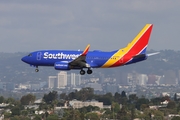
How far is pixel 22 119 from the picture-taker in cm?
17638


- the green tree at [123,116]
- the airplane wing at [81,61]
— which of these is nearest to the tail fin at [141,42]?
the airplane wing at [81,61]

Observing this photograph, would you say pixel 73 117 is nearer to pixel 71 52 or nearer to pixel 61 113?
pixel 61 113

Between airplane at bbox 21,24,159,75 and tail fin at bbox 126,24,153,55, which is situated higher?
tail fin at bbox 126,24,153,55

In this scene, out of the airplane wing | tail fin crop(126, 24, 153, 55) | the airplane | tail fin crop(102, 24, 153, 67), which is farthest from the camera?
tail fin crop(126, 24, 153, 55)

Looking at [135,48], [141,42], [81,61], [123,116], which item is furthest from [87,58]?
[123,116]

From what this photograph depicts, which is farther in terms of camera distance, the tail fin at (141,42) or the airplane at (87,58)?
the tail fin at (141,42)

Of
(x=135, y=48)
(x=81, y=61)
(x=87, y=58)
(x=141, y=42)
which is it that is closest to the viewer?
(x=81, y=61)

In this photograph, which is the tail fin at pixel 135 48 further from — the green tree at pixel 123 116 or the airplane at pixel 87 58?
the green tree at pixel 123 116

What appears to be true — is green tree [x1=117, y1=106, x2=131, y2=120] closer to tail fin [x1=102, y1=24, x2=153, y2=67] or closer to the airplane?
tail fin [x1=102, y1=24, x2=153, y2=67]

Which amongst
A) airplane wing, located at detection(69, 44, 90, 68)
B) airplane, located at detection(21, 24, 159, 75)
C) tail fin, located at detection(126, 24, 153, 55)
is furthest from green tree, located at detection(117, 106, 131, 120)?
airplane wing, located at detection(69, 44, 90, 68)

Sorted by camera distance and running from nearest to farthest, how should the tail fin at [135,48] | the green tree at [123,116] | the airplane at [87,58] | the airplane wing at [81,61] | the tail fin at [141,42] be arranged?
the airplane wing at [81,61], the airplane at [87,58], the tail fin at [135,48], the tail fin at [141,42], the green tree at [123,116]

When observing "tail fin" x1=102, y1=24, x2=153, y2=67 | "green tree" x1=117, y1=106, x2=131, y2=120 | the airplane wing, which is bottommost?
"green tree" x1=117, y1=106, x2=131, y2=120

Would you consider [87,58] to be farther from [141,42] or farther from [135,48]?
[141,42]

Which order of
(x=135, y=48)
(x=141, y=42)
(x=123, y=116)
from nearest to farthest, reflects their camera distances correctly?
(x=135, y=48) < (x=141, y=42) < (x=123, y=116)
